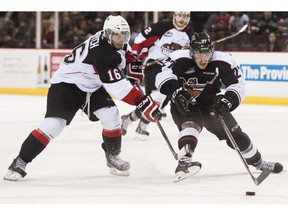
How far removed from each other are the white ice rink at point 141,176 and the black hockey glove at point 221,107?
40 cm

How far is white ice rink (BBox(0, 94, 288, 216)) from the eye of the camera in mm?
4074

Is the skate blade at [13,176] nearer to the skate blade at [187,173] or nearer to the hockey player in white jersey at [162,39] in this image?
the skate blade at [187,173]

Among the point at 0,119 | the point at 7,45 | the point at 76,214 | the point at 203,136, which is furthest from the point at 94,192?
the point at 7,45

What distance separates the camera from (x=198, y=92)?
4754 millimetres

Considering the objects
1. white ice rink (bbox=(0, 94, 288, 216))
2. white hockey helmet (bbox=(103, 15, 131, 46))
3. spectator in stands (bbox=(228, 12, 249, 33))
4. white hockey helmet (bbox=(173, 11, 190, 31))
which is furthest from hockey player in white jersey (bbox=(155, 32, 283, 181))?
spectator in stands (bbox=(228, 12, 249, 33))

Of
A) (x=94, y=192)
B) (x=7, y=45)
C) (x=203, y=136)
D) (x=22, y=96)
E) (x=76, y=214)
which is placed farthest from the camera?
(x=7, y=45)

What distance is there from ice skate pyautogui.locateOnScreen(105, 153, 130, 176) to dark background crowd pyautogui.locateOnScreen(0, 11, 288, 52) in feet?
18.0

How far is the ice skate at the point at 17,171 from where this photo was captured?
464 centimetres

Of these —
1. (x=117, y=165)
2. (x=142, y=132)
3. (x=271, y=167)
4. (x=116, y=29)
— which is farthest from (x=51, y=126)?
(x=142, y=132)

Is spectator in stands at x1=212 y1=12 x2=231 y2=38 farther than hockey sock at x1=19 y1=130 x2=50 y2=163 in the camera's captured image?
Yes

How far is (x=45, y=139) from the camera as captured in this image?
4.64 meters

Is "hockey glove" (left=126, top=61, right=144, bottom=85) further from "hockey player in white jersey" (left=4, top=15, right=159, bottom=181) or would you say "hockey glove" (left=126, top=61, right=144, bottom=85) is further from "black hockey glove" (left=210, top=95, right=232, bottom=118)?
"black hockey glove" (left=210, top=95, right=232, bottom=118)

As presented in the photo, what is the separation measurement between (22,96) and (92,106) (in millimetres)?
6150
